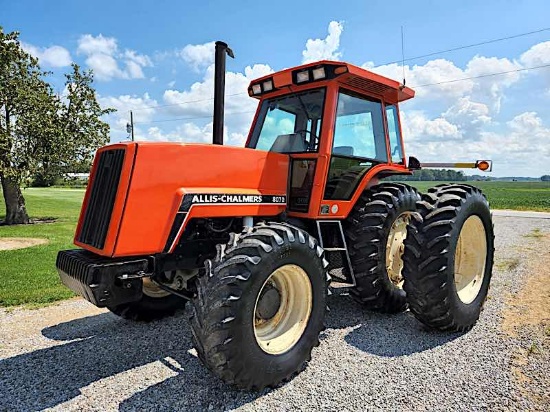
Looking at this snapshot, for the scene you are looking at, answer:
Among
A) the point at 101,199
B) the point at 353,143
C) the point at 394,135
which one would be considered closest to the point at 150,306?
the point at 101,199

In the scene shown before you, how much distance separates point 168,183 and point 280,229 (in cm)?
97

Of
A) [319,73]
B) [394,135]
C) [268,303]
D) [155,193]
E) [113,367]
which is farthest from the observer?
[394,135]

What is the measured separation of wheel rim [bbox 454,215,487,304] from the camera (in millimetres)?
4844

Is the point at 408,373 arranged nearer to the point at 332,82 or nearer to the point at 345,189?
the point at 345,189

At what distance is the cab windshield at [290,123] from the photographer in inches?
177

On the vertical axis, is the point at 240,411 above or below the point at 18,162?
below

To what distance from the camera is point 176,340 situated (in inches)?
163

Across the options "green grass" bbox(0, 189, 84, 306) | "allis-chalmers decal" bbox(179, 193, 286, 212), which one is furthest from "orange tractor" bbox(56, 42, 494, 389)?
"green grass" bbox(0, 189, 84, 306)

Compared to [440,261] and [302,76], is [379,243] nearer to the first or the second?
[440,261]

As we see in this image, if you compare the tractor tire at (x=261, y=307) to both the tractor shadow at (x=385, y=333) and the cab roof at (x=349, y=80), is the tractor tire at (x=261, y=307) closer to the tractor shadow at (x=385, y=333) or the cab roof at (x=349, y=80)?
the tractor shadow at (x=385, y=333)

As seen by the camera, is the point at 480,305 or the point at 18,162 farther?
the point at 18,162

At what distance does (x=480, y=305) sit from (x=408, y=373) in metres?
1.73

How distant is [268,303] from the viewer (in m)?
3.47

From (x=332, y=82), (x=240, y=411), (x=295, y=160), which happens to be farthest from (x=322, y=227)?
(x=240, y=411)
